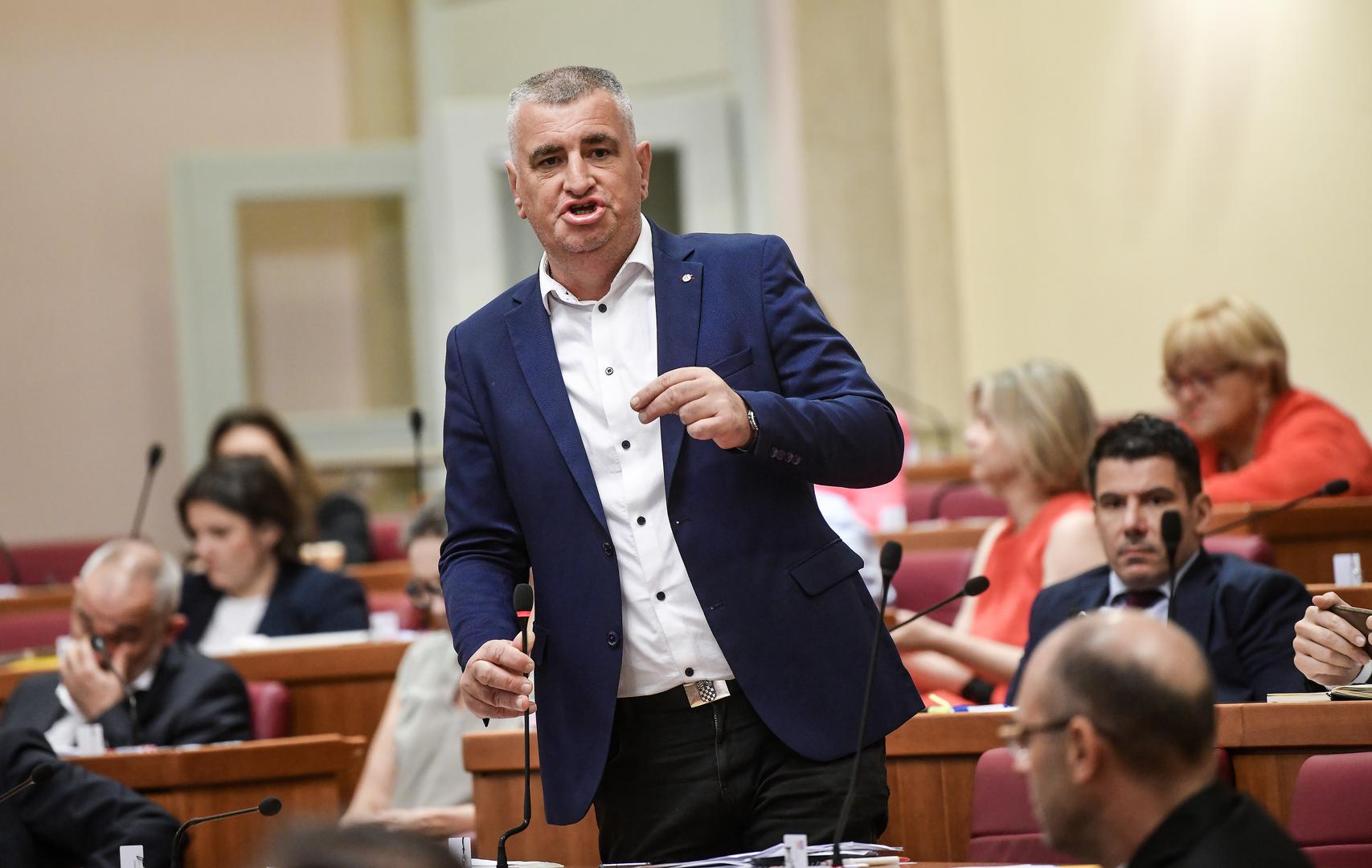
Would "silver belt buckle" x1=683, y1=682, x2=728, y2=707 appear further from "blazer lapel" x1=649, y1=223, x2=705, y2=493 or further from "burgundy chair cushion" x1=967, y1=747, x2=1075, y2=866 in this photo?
"burgundy chair cushion" x1=967, y1=747, x2=1075, y2=866

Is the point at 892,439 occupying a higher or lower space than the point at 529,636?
higher

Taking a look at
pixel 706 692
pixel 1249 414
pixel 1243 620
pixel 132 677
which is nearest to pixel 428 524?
pixel 132 677

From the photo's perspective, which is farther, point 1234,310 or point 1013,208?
point 1013,208

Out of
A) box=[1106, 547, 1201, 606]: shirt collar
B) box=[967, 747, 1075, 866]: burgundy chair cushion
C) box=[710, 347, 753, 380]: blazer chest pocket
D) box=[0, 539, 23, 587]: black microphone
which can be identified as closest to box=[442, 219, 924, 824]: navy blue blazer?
box=[710, 347, 753, 380]: blazer chest pocket

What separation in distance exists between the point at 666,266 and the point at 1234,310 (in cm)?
286

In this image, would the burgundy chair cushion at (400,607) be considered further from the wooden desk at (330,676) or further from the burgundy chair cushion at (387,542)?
the burgundy chair cushion at (387,542)

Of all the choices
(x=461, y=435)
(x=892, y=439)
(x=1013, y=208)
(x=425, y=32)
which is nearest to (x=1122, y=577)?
(x=892, y=439)

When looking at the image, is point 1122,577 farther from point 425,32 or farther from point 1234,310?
point 425,32

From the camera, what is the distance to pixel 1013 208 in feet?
23.7

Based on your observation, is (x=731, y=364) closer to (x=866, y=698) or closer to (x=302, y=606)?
(x=866, y=698)

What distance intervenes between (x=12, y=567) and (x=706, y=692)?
17.0 feet

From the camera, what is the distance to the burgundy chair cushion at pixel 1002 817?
8.12 ft

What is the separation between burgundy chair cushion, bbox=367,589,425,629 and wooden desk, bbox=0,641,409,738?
363 mm

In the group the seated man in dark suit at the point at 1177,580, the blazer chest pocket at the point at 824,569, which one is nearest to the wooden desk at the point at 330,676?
the seated man in dark suit at the point at 1177,580
